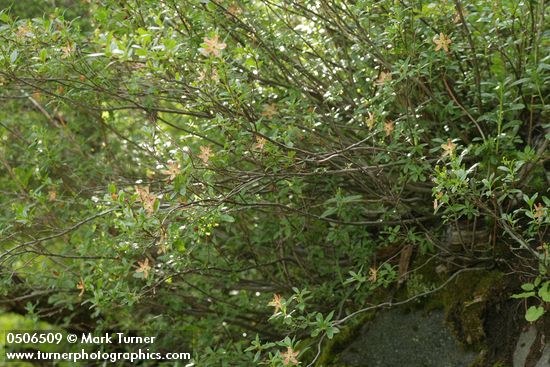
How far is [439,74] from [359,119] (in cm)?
46

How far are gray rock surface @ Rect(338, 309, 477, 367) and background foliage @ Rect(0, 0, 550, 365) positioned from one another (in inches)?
7.9

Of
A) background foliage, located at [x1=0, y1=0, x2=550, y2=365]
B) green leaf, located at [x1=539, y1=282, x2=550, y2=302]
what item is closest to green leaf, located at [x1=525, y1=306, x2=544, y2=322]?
background foliage, located at [x1=0, y1=0, x2=550, y2=365]

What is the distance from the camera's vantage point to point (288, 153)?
3146mm

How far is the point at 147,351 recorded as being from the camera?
4.75m

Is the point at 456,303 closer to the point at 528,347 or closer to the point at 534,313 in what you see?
the point at 528,347

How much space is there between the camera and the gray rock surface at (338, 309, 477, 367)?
3.69 metres

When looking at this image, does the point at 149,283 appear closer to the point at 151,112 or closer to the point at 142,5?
the point at 151,112

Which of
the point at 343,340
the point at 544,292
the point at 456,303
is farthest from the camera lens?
the point at 343,340

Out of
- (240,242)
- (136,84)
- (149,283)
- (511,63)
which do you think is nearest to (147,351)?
(240,242)

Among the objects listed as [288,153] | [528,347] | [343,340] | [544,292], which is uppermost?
[288,153]

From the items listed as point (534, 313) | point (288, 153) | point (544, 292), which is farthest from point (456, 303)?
point (288, 153)

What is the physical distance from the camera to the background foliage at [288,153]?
307cm

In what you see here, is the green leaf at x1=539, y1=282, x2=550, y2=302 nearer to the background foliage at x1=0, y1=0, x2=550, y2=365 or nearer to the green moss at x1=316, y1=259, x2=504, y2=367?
the background foliage at x1=0, y1=0, x2=550, y2=365

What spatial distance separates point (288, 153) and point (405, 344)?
1.39 meters
